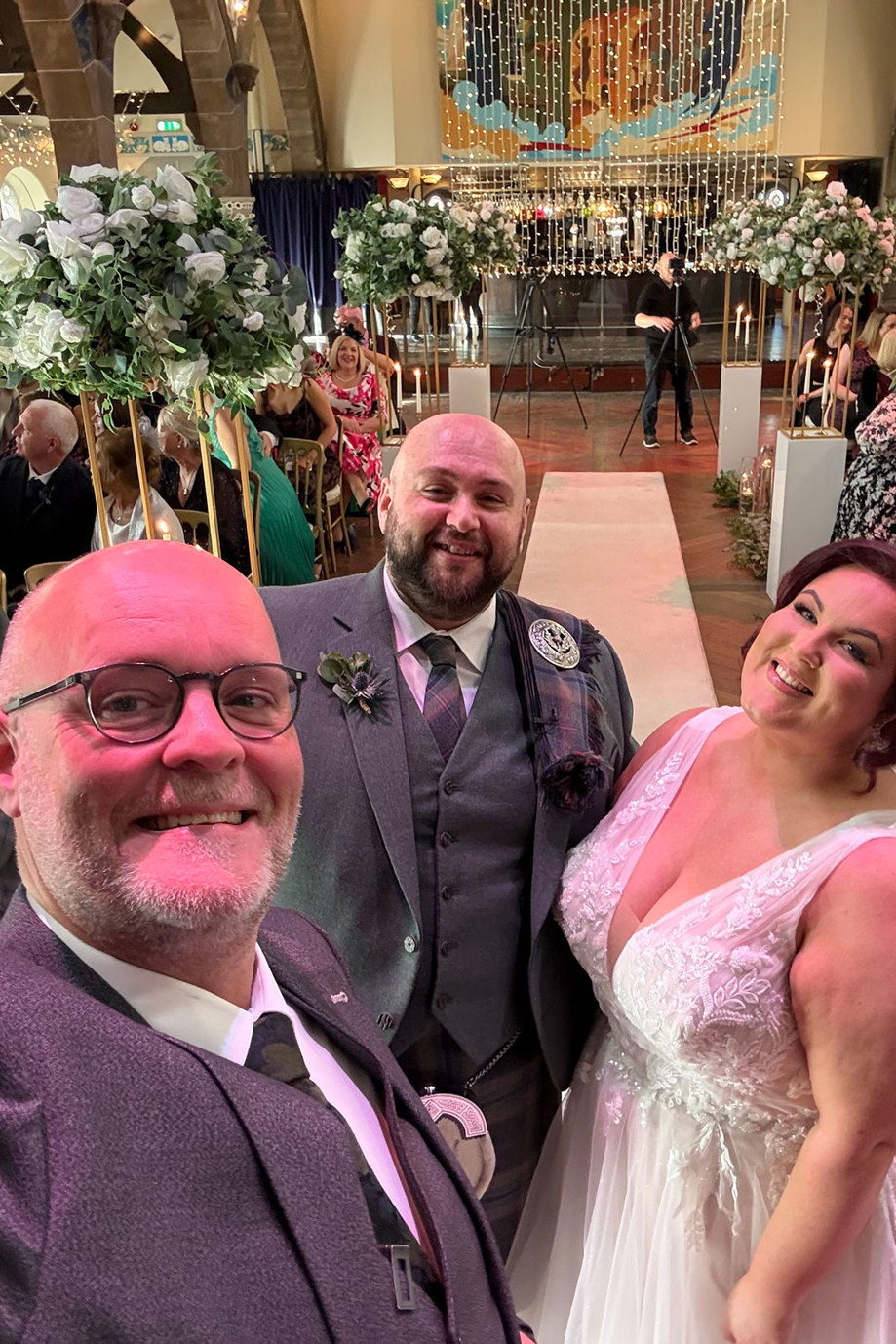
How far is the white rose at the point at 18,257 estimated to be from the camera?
7.73 feet

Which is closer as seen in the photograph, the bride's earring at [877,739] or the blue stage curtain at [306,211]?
the bride's earring at [877,739]

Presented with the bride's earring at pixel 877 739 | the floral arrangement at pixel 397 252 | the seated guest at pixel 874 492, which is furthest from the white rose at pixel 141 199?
the floral arrangement at pixel 397 252

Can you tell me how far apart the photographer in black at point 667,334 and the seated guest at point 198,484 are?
6801 mm

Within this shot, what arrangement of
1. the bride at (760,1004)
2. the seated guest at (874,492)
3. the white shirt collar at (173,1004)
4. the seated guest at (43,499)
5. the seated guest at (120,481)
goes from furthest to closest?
the seated guest at (43,499) → the seated guest at (120,481) → the seated guest at (874,492) → the bride at (760,1004) → the white shirt collar at (173,1004)

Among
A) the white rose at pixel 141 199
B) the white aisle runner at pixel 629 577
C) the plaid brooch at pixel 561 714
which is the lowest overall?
the white aisle runner at pixel 629 577

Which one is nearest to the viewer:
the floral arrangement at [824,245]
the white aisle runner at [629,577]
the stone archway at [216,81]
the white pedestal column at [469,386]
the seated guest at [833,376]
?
the white aisle runner at [629,577]

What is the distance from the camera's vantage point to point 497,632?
1983 mm

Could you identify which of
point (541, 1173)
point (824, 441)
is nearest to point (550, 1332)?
point (541, 1173)

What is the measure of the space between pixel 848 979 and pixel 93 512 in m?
3.83

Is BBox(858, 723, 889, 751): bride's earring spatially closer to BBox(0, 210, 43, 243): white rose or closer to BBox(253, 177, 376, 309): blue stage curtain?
BBox(0, 210, 43, 243): white rose

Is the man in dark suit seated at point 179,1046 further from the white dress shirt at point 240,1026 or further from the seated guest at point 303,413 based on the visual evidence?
the seated guest at point 303,413

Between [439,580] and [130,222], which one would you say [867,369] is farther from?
[439,580]

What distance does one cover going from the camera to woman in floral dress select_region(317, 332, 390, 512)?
311 inches

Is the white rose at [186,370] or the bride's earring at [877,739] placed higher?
the white rose at [186,370]
